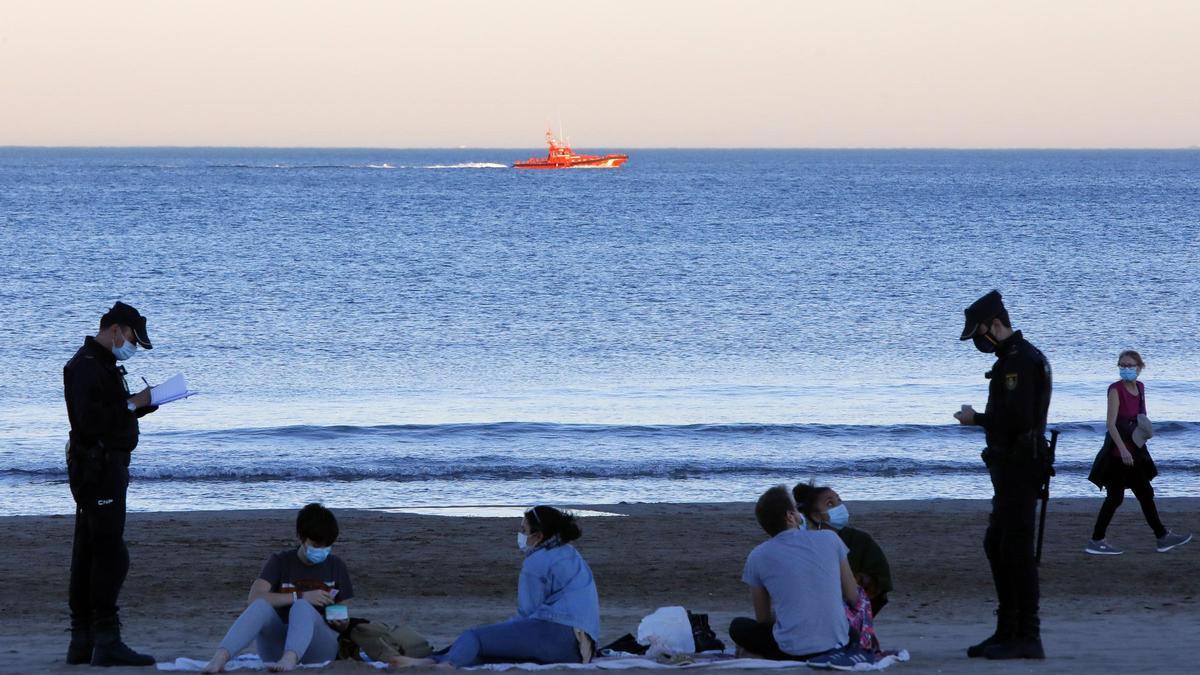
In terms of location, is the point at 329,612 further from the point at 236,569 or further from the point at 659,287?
the point at 659,287

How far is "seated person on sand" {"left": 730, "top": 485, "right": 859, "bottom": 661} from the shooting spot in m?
7.27

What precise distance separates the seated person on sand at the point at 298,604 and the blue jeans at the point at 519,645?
26.4 inches

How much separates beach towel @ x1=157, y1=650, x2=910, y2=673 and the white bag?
0.07m

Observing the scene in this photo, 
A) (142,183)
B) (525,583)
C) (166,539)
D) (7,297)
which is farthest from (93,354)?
(142,183)

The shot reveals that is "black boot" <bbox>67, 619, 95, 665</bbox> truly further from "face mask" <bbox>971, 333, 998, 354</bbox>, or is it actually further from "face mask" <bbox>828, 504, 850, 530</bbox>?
"face mask" <bbox>971, 333, 998, 354</bbox>

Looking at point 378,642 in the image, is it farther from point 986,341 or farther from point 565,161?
point 565,161

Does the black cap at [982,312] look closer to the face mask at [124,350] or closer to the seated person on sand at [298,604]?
the seated person on sand at [298,604]

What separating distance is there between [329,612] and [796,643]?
2.37 metres

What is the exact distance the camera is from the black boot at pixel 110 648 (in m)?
7.55

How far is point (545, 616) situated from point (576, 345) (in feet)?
85.3

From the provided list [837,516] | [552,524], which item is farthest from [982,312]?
[552,524]

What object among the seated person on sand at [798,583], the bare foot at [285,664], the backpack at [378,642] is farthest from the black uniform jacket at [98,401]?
the seated person on sand at [798,583]

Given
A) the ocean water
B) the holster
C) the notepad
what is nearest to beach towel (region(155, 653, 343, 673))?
the holster

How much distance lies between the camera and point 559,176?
6255 inches
